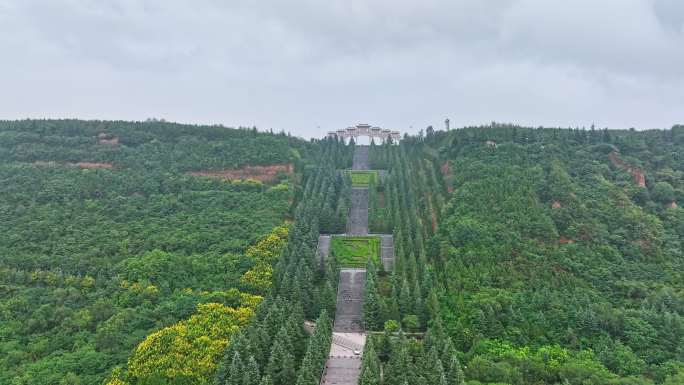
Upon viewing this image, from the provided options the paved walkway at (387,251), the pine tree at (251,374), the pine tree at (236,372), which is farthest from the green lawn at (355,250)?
the pine tree at (236,372)

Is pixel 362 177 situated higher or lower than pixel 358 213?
higher

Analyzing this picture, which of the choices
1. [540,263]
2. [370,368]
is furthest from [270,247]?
[540,263]

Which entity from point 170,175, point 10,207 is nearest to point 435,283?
point 170,175

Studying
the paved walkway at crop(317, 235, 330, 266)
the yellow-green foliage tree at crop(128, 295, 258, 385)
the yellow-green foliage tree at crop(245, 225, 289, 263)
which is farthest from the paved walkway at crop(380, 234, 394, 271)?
the yellow-green foliage tree at crop(128, 295, 258, 385)

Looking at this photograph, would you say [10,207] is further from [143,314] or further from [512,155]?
[512,155]

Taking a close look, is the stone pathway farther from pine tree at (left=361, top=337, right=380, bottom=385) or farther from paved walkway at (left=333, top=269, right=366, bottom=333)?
pine tree at (left=361, top=337, right=380, bottom=385)

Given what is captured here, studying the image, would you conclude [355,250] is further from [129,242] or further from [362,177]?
[362,177]

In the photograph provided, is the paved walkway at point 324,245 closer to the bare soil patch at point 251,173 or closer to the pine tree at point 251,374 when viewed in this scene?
the bare soil patch at point 251,173
